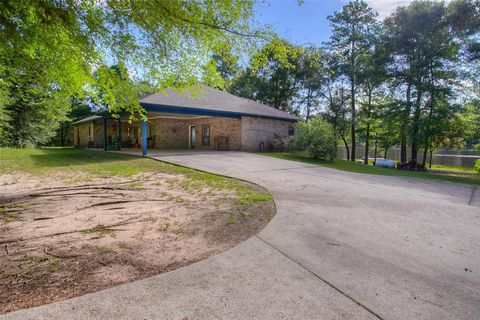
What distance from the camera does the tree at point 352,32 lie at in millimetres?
22594

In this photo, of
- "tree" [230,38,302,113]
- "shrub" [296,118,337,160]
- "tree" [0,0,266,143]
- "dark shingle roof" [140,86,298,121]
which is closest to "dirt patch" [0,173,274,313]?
"tree" [0,0,266,143]

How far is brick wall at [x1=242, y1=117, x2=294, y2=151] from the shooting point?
17.7 meters

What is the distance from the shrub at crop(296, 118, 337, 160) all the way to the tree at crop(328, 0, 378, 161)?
10.1 meters

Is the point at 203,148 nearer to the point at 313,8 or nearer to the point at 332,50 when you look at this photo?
the point at 313,8

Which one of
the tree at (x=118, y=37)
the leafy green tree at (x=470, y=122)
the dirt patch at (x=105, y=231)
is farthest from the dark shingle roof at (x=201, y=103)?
the leafy green tree at (x=470, y=122)

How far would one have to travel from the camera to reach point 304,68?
30.0 metres

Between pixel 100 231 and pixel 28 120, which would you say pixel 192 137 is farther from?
pixel 100 231

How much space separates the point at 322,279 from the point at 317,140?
515 inches

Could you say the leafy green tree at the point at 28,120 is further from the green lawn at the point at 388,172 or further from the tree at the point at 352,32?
the tree at the point at 352,32

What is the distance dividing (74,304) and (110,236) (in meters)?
1.43

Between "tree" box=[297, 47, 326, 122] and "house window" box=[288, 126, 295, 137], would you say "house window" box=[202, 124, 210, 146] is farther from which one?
"tree" box=[297, 47, 326, 122]

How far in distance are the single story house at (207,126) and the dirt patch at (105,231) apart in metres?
9.57

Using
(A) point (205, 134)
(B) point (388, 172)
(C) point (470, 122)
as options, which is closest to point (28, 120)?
(A) point (205, 134)

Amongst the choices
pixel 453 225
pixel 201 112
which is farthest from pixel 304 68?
pixel 453 225
